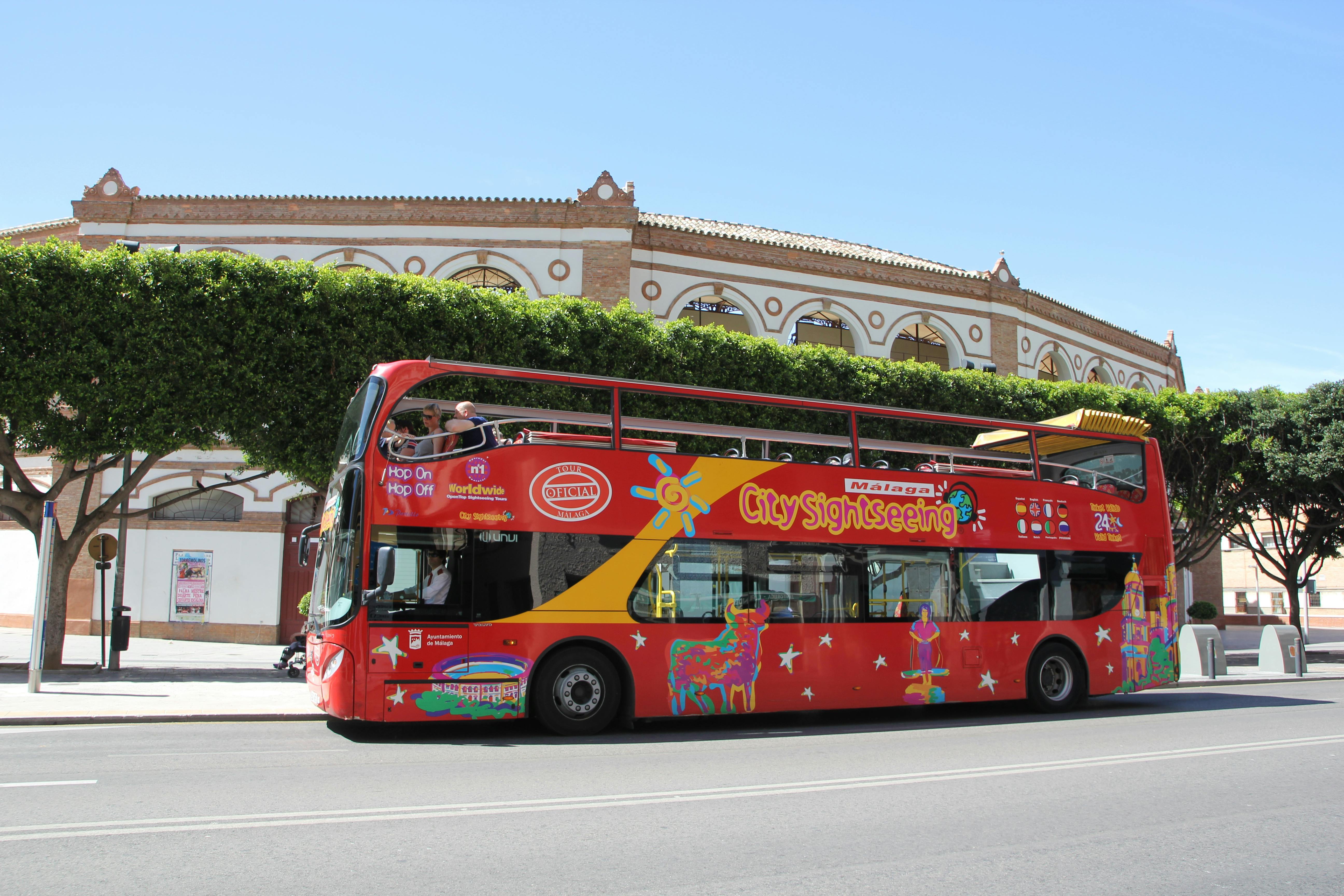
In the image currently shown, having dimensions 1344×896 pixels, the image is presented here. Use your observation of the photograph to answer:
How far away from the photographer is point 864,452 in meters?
21.0

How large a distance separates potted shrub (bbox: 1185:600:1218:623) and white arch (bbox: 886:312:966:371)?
14.9 m

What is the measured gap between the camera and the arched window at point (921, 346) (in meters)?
30.9

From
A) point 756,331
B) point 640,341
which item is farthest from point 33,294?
point 756,331

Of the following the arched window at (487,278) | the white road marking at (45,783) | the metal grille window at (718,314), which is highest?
the arched window at (487,278)

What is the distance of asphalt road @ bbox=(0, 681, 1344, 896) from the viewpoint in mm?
4867

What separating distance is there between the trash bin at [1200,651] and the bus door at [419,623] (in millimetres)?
15162

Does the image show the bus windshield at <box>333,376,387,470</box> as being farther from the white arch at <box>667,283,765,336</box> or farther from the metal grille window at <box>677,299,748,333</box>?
the metal grille window at <box>677,299,748,333</box>

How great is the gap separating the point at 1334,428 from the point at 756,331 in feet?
51.0

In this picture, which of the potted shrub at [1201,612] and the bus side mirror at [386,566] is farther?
the potted shrub at [1201,612]

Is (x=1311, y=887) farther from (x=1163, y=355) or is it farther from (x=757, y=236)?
(x=1163, y=355)

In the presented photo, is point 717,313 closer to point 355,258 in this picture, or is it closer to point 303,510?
point 355,258

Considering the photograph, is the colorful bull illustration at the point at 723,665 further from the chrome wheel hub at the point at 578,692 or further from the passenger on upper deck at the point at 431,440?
the passenger on upper deck at the point at 431,440

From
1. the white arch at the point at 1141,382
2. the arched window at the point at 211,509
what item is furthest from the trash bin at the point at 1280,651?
the arched window at the point at 211,509

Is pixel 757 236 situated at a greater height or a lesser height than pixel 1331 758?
greater
